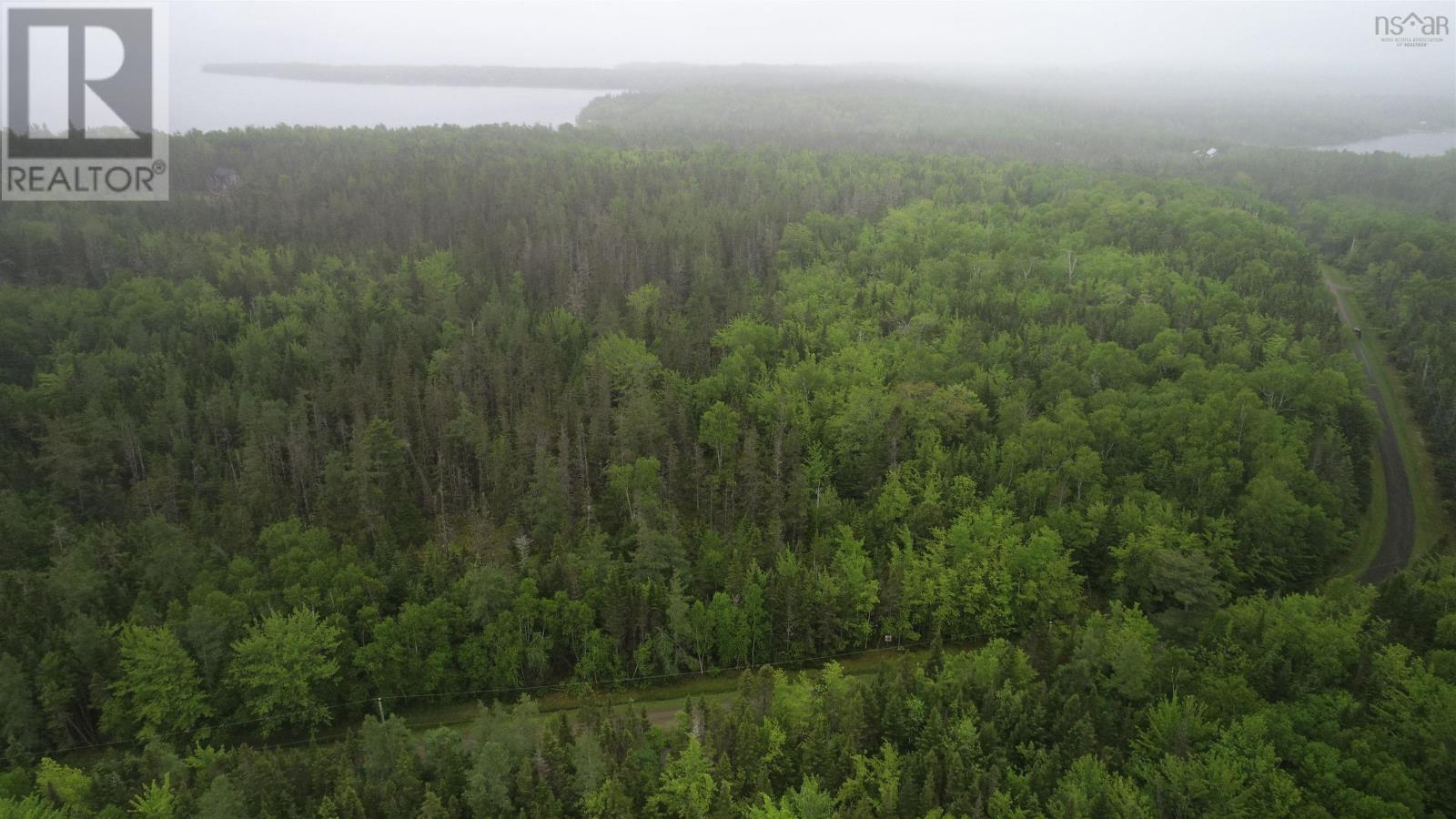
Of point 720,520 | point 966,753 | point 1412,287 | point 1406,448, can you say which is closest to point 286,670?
point 720,520

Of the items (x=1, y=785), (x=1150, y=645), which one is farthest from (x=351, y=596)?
(x=1150, y=645)

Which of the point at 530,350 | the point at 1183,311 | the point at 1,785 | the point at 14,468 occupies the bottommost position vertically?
the point at 1,785

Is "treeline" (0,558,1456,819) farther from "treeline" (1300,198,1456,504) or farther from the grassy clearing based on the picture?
"treeline" (1300,198,1456,504)

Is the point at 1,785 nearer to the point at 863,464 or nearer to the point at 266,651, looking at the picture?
the point at 266,651

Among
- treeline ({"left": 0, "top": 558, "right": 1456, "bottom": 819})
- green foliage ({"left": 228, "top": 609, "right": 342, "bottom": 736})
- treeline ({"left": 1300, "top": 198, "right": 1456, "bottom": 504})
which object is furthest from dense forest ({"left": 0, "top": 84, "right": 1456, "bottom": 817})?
treeline ({"left": 1300, "top": 198, "right": 1456, "bottom": 504})

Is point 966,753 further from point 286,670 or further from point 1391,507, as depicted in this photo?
point 1391,507

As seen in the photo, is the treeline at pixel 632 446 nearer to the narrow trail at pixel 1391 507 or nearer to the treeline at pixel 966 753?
the narrow trail at pixel 1391 507
